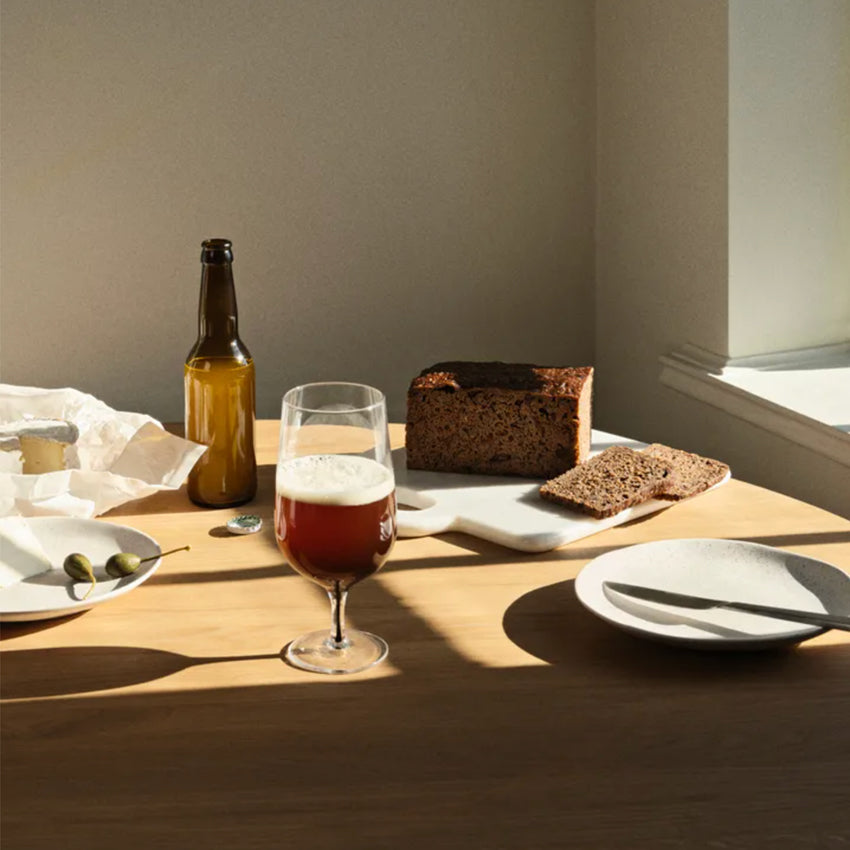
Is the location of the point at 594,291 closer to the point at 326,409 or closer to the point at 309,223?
the point at 309,223

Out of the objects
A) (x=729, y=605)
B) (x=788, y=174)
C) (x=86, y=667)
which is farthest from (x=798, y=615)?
(x=788, y=174)

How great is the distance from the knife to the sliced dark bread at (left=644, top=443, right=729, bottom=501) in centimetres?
32

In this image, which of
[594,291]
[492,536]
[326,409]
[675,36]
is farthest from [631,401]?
[326,409]

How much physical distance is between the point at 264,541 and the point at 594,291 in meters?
1.53

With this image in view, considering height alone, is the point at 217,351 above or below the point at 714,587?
above

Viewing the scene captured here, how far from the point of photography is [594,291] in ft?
8.84

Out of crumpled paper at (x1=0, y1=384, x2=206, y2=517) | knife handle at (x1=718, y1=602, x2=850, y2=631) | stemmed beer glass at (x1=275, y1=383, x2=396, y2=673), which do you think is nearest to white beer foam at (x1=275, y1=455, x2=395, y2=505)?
stemmed beer glass at (x1=275, y1=383, x2=396, y2=673)

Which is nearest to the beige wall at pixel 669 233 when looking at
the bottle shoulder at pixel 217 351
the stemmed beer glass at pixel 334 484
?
the bottle shoulder at pixel 217 351

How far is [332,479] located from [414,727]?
209 millimetres

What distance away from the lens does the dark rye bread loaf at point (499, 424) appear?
1487 mm

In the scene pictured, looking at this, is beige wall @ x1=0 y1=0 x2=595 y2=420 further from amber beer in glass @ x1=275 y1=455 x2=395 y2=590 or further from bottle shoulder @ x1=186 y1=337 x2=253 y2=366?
amber beer in glass @ x1=275 y1=455 x2=395 y2=590

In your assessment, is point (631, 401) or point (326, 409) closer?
point (326, 409)

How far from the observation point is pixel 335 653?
1059mm

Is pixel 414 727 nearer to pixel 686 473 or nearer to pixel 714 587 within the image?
pixel 714 587
